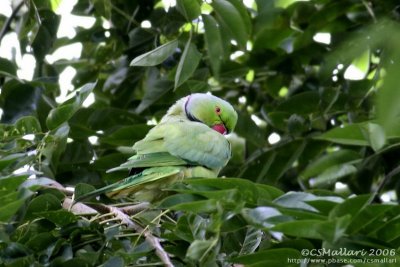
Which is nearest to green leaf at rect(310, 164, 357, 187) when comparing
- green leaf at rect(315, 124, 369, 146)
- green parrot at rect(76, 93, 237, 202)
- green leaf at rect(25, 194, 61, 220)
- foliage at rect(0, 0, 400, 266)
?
foliage at rect(0, 0, 400, 266)

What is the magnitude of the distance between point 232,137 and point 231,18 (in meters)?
1.21

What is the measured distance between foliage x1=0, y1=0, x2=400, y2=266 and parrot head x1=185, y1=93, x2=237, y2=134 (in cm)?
9

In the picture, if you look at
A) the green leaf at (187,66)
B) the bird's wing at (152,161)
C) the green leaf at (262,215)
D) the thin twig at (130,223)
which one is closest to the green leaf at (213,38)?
the green leaf at (187,66)

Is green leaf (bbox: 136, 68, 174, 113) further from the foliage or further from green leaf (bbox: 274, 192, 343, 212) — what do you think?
green leaf (bbox: 274, 192, 343, 212)

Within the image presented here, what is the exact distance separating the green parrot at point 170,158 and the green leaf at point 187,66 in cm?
29

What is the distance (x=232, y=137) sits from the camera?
3.76 m

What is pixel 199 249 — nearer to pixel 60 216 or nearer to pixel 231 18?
pixel 60 216

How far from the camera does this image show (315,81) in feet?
11.5

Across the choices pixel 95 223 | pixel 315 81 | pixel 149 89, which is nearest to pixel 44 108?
pixel 149 89

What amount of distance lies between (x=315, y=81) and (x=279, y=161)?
504mm

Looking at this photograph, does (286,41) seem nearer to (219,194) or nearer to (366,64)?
(366,64)

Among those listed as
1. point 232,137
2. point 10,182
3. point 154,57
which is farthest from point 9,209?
point 232,137

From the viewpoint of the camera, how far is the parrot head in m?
3.18

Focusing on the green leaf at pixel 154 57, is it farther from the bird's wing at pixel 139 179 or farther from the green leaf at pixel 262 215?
the green leaf at pixel 262 215
